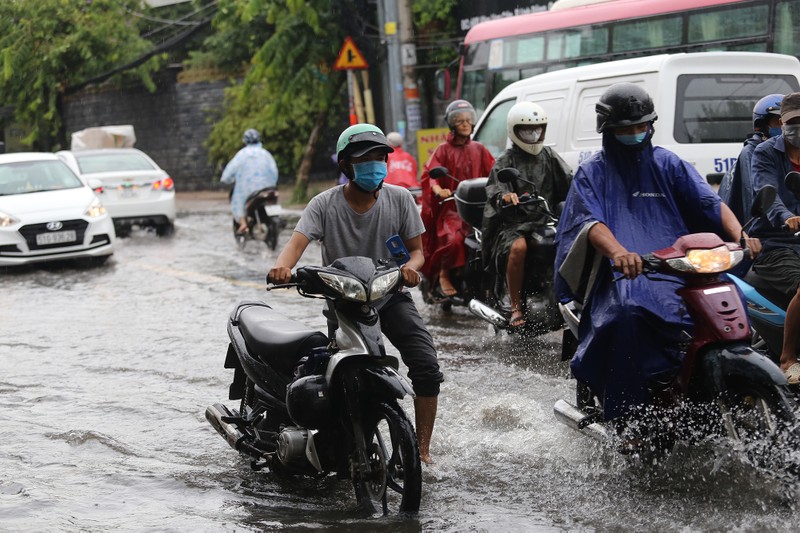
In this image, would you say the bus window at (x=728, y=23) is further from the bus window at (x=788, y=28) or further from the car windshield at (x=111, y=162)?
the car windshield at (x=111, y=162)

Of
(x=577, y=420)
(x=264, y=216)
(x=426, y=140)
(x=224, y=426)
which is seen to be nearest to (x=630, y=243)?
(x=577, y=420)

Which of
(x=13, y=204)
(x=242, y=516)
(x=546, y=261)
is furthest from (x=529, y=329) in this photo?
(x=13, y=204)

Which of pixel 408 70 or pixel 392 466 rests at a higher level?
pixel 408 70

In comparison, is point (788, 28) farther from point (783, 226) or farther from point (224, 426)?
point (224, 426)

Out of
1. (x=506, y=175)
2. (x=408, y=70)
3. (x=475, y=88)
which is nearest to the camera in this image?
(x=506, y=175)

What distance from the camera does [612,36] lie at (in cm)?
1521

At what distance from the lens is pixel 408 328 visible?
5.75m

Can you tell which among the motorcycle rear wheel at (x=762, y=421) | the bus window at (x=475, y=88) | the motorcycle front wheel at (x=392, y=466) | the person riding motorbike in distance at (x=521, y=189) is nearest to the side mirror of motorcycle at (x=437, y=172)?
the person riding motorbike in distance at (x=521, y=189)

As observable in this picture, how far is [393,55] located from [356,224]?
13.2 meters

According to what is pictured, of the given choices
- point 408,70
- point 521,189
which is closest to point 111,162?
point 408,70

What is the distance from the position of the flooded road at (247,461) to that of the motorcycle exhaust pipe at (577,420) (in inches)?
4.6

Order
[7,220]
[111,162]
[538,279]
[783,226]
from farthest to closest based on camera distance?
1. [111,162]
2. [7,220]
3. [538,279]
4. [783,226]

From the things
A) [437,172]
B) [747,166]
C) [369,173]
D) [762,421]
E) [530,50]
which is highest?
[530,50]

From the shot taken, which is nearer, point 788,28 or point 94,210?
point 788,28
